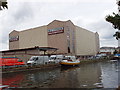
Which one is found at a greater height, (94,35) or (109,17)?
(94,35)

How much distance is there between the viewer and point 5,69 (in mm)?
22703

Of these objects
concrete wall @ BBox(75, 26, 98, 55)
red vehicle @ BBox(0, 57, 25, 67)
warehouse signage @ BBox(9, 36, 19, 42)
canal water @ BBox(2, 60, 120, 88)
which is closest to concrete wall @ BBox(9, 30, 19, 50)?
warehouse signage @ BBox(9, 36, 19, 42)

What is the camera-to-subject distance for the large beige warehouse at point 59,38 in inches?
2314

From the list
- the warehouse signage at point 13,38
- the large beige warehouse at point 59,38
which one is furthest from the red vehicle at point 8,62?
the warehouse signage at point 13,38

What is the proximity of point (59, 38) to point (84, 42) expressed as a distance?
2001 centimetres

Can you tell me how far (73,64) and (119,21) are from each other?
99.6 feet

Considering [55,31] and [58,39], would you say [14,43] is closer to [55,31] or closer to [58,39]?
[55,31]

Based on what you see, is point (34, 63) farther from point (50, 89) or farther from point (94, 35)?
point (94, 35)

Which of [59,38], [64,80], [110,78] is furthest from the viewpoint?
[59,38]

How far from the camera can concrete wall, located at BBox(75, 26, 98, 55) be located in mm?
67425

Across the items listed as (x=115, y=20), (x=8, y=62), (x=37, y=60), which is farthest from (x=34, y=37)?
(x=115, y=20)

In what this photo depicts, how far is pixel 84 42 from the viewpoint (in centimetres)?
7456

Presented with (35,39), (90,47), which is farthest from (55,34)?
(90,47)

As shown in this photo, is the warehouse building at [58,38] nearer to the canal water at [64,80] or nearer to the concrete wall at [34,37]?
the concrete wall at [34,37]
